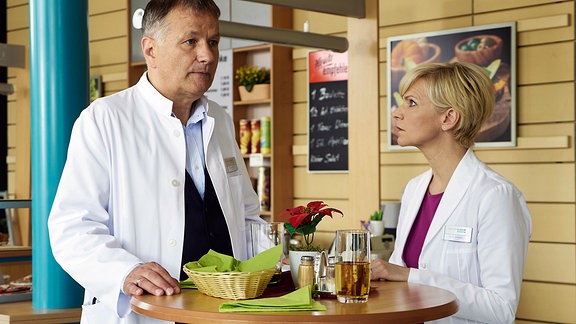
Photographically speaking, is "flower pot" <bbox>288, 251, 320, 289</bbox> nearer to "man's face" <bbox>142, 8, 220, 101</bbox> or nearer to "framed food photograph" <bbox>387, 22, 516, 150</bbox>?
"man's face" <bbox>142, 8, 220, 101</bbox>

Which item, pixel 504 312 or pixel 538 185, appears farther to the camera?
pixel 538 185

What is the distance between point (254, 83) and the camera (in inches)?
262

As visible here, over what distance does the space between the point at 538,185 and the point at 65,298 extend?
122 inches

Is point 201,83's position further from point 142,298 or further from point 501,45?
point 501,45

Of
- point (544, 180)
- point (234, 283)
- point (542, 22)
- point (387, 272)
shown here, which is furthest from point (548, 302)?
point (234, 283)

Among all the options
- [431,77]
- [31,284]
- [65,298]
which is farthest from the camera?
[31,284]

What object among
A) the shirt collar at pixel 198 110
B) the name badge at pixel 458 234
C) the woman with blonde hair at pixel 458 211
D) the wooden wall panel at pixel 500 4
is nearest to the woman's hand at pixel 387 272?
the woman with blonde hair at pixel 458 211

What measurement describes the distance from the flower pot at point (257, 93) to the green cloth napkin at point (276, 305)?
15.5ft

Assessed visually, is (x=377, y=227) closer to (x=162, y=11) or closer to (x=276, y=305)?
(x=162, y=11)

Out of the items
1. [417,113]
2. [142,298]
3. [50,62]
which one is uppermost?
[50,62]

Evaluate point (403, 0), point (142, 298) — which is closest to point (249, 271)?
point (142, 298)

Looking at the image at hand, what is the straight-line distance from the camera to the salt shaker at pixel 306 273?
2172 millimetres

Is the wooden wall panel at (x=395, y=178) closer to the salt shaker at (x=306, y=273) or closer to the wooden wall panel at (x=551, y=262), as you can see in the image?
the wooden wall panel at (x=551, y=262)

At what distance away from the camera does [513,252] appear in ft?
8.22
